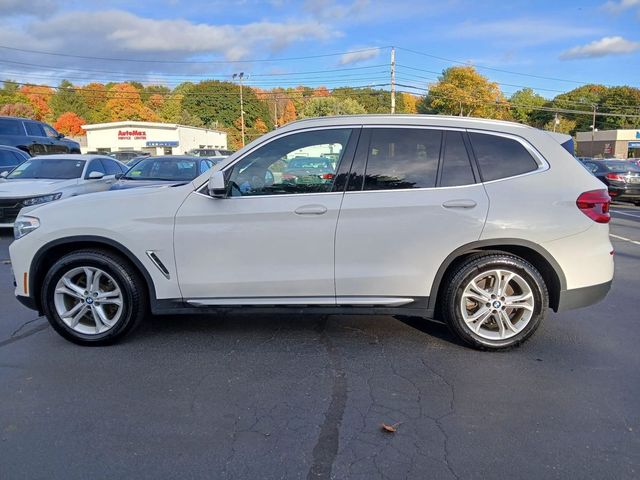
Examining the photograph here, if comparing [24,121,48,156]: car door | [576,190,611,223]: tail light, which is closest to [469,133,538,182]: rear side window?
[576,190,611,223]: tail light

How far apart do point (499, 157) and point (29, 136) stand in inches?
735

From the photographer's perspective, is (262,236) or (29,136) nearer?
(262,236)

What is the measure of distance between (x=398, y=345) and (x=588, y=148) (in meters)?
84.2

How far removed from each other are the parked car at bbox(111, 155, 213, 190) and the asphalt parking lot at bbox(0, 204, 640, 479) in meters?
5.39

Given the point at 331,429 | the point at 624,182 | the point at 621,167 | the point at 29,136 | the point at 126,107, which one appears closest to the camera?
the point at 331,429

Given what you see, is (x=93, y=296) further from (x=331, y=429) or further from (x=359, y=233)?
(x=331, y=429)

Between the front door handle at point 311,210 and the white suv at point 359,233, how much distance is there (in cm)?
1

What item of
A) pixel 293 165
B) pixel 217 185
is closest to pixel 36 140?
pixel 217 185

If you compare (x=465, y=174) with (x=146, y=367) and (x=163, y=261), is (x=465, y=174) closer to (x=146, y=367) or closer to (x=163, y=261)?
(x=163, y=261)

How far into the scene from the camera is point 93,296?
4.11 meters

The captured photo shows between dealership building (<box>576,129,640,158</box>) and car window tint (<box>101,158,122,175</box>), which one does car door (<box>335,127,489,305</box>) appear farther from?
dealership building (<box>576,129,640,158</box>)

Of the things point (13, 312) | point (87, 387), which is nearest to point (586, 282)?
point (87, 387)

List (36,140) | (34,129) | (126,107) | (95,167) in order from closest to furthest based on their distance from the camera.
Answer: (95,167)
(36,140)
(34,129)
(126,107)

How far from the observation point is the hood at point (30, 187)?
29.6ft
